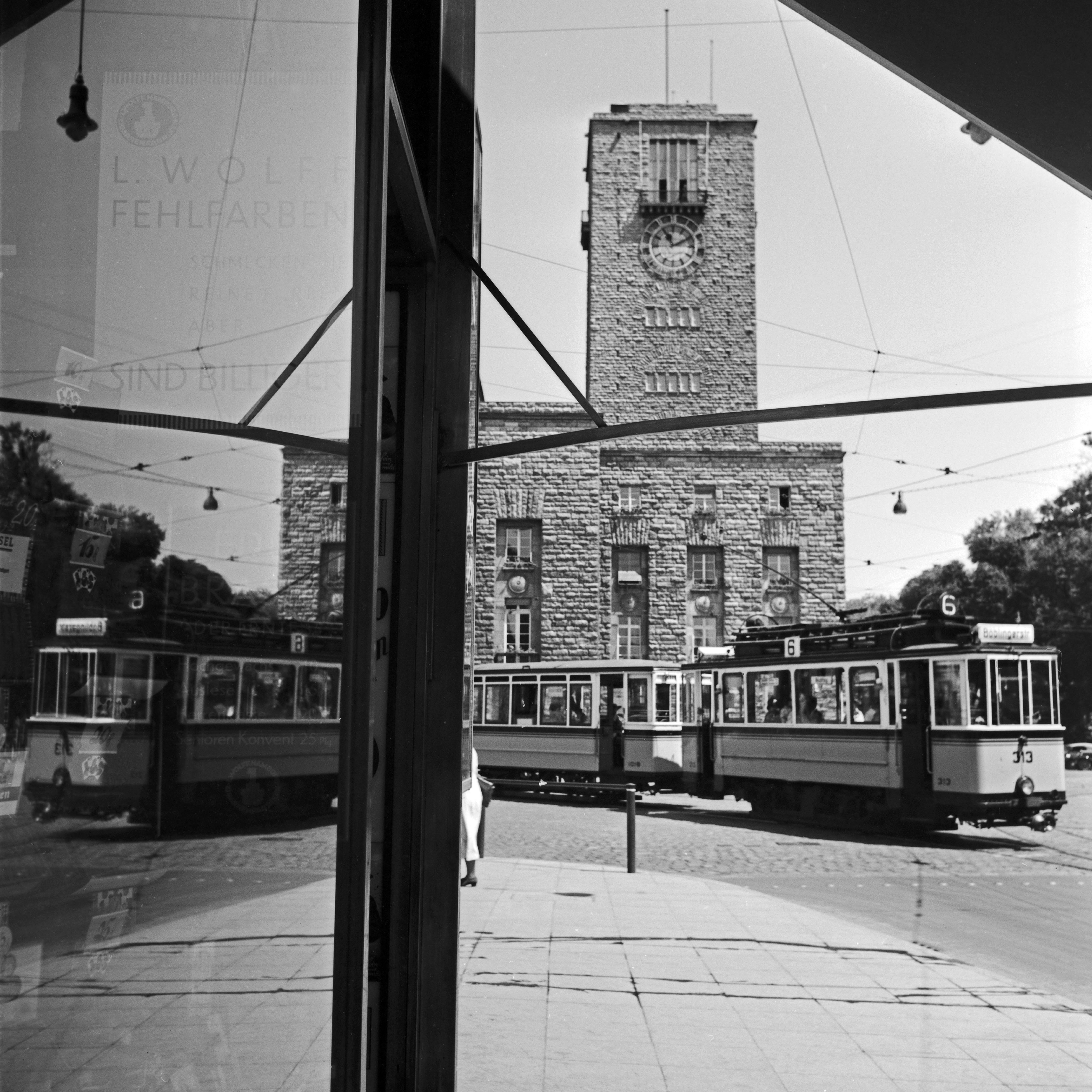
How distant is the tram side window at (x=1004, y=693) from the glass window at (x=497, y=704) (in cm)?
797

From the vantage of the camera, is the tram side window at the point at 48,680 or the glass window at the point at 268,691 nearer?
the tram side window at the point at 48,680

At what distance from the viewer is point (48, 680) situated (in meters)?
0.65

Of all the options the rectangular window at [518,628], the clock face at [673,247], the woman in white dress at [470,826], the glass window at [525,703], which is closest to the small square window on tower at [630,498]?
the rectangular window at [518,628]

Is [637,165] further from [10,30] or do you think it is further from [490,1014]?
[10,30]

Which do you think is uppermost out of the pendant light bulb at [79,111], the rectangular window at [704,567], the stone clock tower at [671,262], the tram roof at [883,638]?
the stone clock tower at [671,262]

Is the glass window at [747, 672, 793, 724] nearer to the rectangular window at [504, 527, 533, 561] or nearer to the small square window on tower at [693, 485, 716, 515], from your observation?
the rectangular window at [504, 527, 533, 561]

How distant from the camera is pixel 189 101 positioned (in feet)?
3.04

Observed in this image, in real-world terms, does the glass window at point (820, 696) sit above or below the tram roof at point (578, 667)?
below

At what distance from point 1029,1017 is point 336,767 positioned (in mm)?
4099

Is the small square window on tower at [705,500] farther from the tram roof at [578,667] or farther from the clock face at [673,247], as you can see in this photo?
the tram roof at [578,667]

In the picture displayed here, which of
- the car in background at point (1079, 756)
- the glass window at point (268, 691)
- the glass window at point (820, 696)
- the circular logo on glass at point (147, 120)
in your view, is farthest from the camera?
the car in background at point (1079, 756)

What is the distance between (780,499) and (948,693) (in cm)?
2778

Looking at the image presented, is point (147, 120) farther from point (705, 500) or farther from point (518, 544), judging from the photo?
point (705, 500)

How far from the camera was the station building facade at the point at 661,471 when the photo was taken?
37438 mm
